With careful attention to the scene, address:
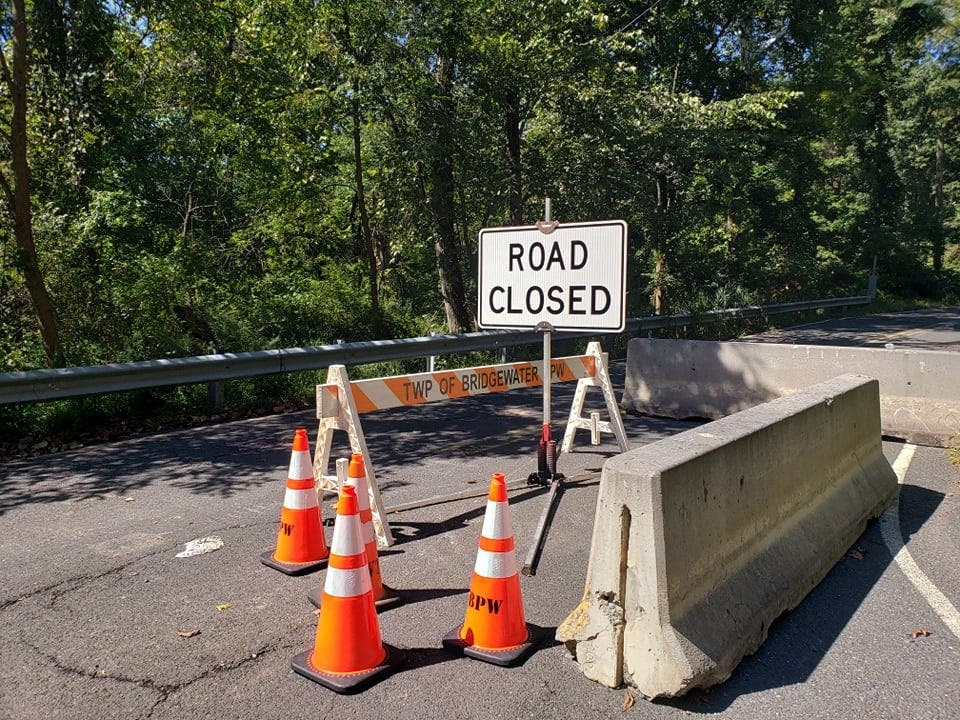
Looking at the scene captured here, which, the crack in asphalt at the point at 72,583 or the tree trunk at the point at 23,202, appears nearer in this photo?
the crack in asphalt at the point at 72,583

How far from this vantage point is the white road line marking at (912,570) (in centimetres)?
399

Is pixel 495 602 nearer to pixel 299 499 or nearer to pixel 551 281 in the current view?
pixel 299 499

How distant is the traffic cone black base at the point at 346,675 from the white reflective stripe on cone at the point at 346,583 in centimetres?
33

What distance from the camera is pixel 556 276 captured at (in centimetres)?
533

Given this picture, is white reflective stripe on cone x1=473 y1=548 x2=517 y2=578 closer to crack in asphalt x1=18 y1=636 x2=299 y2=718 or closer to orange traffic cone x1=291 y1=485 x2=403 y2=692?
orange traffic cone x1=291 y1=485 x2=403 y2=692

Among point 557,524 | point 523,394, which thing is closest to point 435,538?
point 557,524

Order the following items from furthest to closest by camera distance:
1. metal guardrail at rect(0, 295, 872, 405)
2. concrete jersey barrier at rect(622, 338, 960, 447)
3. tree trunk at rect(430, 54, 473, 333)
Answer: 1. tree trunk at rect(430, 54, 473, 333)
2. concrete jersey barrier at rect(622, 338, 960, 447)
3. metal guardrail at rect(0, 295, 872, 405)

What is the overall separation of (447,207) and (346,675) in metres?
13.0

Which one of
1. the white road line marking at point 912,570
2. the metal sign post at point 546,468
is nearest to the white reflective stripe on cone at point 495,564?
the metal sign post at point 546,468

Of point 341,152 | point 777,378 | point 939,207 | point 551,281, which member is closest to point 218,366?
point 551,281

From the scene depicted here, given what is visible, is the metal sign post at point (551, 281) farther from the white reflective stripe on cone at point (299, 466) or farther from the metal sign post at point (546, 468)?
the white reflective stripe on cone at point (299, 466)

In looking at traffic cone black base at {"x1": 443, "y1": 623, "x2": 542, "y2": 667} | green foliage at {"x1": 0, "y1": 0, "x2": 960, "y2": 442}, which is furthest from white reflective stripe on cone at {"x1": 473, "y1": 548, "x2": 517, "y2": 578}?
green foliage at {"x1": 0, "y1": 0, "x2": 960, "y2": 442}

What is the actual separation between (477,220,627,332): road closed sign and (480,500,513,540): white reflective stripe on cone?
6.11 ft

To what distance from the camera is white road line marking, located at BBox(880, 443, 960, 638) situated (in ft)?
13.1
